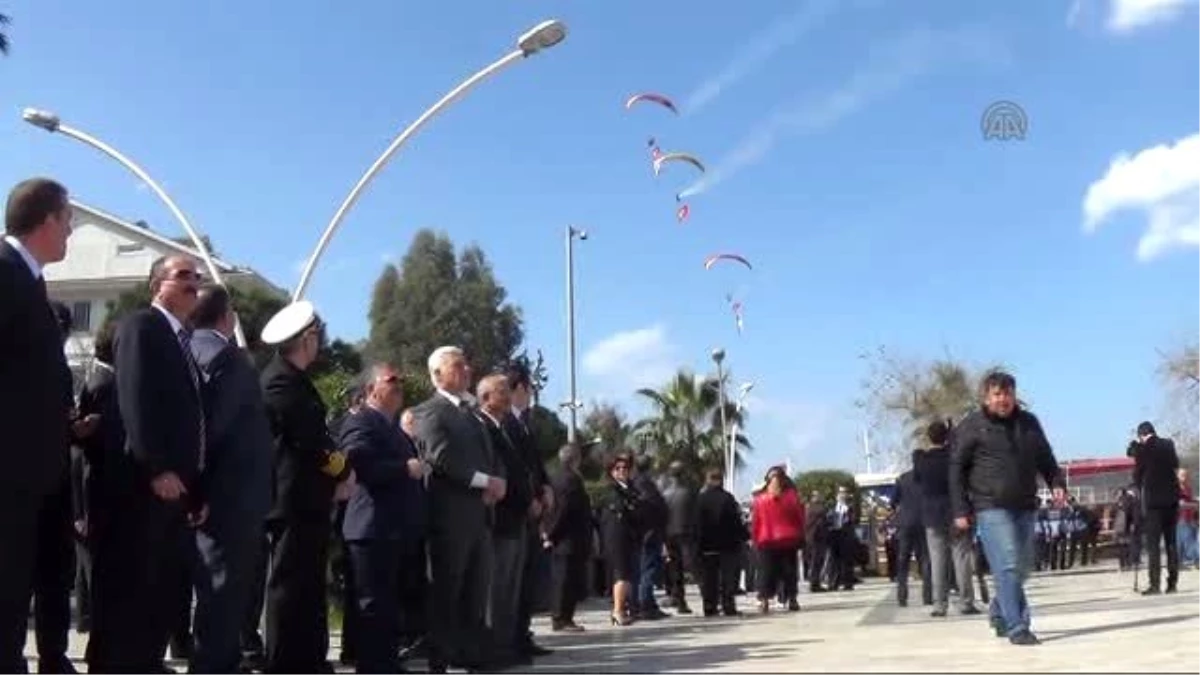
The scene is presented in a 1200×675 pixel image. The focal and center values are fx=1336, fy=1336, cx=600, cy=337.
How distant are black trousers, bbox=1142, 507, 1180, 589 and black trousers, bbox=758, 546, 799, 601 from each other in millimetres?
3944

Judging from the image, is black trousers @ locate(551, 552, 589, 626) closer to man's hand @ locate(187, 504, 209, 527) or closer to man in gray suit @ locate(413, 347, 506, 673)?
man in gray suit @ locate(413, 347, 506, 673)

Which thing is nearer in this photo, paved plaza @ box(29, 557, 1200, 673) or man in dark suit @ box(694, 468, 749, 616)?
paved plaza @ box(29, 557, 1200, 673)

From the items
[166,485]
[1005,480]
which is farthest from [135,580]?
[1005,480]

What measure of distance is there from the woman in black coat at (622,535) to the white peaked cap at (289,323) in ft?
23.9

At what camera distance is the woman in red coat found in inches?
618

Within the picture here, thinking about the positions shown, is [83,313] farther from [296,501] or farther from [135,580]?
[135,580]

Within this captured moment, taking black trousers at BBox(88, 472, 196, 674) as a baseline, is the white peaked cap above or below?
above

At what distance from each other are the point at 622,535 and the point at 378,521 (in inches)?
283

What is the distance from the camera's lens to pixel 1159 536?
14.9m

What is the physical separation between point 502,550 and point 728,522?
23.2 ft

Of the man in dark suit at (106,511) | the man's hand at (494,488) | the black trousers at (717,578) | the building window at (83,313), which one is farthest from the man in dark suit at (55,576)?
the building window at (83,313)

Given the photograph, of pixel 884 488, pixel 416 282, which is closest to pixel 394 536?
pixel 884 488

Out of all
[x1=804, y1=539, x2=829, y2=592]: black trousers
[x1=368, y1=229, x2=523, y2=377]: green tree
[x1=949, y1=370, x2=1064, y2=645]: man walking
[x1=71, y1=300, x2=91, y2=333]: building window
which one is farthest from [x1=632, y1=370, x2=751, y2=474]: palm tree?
[x1=949, y1=370, x2=1064, y2=645]: man walking

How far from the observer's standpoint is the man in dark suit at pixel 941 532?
519 inches
